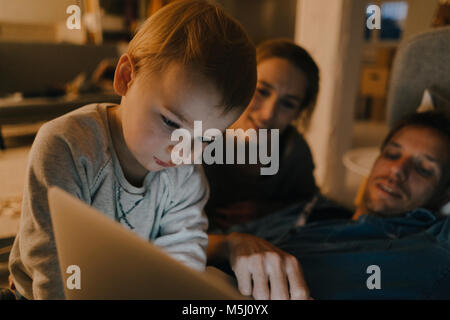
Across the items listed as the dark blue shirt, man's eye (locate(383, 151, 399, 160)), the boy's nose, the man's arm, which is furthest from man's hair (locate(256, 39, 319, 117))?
the man's arm

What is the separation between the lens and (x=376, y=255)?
755 mm

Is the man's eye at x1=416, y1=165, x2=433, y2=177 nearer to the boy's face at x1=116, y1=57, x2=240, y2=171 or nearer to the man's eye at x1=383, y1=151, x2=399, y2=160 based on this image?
the man's eye at x1=383, y1=151, x2=399, y2=160

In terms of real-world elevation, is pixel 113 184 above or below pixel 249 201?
above

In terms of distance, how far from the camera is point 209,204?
97cm

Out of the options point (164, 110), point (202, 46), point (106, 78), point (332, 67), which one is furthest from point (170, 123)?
point (332, 67)

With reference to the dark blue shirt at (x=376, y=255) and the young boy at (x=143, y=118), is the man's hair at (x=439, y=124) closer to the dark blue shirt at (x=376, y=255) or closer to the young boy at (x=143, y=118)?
the dark blue shirt at (x=376, y=255)

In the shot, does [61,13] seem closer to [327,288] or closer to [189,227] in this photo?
[189,227]

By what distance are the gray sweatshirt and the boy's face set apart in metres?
0.05

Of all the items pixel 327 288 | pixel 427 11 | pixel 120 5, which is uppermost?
pixel 120 5

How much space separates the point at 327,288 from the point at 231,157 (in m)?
0.47

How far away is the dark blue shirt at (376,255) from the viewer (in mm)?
704

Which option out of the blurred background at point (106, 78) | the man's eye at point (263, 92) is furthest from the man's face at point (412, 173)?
the man's eye at point (263, 92)

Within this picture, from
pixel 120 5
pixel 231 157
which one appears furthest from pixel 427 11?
pixel 120 5

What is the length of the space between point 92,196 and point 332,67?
1.52m
